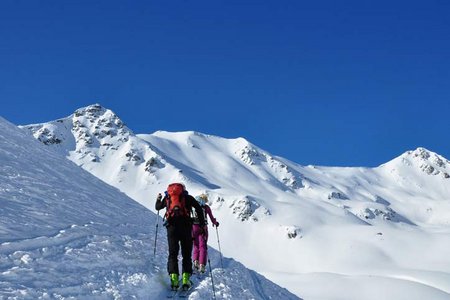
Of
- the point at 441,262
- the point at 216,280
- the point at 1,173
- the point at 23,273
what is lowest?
the point at 23,273

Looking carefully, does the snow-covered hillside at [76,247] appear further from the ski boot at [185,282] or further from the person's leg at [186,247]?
the person's leg at [186,247]

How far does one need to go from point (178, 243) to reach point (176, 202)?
0.82 metres

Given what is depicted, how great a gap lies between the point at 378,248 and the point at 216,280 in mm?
116257

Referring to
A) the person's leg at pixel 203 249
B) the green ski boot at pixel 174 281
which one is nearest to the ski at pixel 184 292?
the green ski boot at pixel 174 281

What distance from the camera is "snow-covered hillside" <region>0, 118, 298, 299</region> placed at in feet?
28.8

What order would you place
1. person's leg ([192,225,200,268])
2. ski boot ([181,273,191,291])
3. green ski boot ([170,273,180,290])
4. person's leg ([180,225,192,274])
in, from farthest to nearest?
1. person's leg ([192,225,200,268])
2. person's leg ([180,225,192,274])
3. ski boot ([181,273,191,291])
4. green ski boot ([170,273,180,290])

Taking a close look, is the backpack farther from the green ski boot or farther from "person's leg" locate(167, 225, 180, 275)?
the green ski boot

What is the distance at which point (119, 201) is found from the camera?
59.4 ft

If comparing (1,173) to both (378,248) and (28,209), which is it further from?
(378,248)

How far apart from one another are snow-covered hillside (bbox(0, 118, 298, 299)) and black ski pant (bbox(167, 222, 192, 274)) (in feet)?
1.74

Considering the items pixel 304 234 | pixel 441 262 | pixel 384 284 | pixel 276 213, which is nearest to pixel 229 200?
pixel 276 213

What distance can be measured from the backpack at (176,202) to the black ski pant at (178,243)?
23 centimetres

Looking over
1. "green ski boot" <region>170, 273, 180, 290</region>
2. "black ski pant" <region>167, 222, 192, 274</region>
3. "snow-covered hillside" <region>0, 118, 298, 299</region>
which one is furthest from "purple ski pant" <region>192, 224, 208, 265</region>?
"green ski boot" <region>170, 273, 180, 290</region>

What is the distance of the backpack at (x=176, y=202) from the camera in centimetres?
1021
